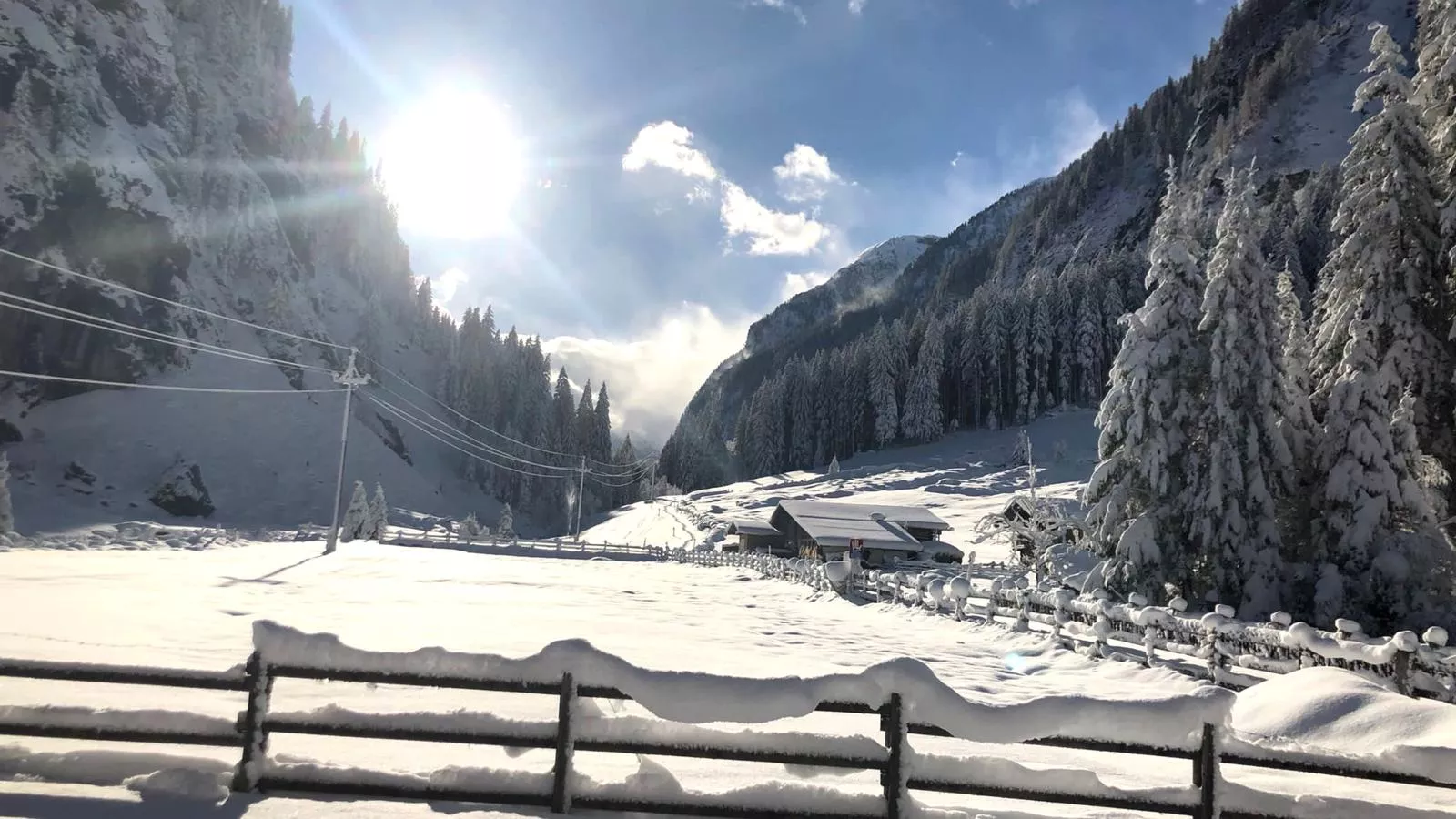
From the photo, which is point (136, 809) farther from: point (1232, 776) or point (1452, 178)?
point (1452, 178)

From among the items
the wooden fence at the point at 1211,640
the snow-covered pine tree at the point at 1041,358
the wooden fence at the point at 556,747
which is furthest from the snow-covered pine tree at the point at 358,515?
the snow-covered pine tree at the point at 1041,358

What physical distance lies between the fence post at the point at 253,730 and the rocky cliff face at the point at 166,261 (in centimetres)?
7887

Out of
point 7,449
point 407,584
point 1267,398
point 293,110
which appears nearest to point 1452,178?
point 1267,398

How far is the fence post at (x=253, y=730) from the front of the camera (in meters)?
5.24

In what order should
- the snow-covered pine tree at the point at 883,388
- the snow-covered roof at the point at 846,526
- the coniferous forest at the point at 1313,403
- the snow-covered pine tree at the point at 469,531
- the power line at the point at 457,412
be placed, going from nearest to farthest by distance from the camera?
the coniferous forest at the point at 1313,403 → the snow-covered roof at the point at 846,526 → the snow-covered pine tree at the point at 469,531 → the snow-covered pine tree at the point at 883,388 → the power line at the point at 457,412

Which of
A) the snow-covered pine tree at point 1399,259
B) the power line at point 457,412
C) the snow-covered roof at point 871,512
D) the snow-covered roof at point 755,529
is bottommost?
the snow-covered roof at point 755,529

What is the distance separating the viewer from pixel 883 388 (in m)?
104

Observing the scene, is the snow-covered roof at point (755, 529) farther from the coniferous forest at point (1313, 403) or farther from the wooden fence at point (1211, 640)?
the coniferous forest at point (1313, 403)

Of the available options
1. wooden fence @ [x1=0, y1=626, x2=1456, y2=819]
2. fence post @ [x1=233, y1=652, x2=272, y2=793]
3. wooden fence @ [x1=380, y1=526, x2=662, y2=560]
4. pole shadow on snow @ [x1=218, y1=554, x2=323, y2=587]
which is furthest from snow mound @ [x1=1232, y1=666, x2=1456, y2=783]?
wooden fence @ [x1=380, y1=526, x2=662, y2=560]

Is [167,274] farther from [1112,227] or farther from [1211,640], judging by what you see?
[1112,227]

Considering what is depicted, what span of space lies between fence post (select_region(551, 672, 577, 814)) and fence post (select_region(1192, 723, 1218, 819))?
4.71m

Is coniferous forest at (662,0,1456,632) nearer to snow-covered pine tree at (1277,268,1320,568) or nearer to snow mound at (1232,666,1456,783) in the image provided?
snow-covered pine tree at (1277,268,1320,568)

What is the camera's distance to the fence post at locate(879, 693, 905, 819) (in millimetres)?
5113

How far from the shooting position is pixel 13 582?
16.5 m
